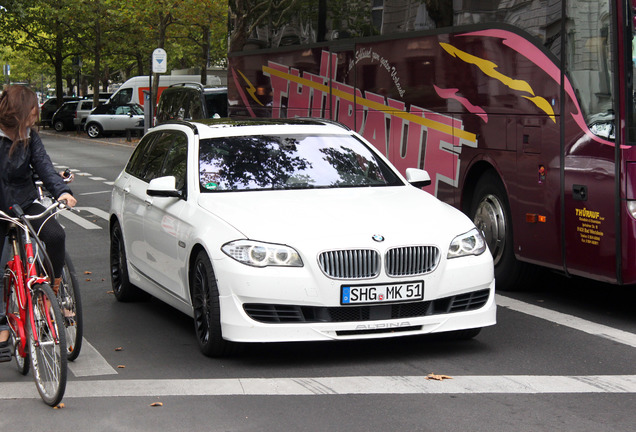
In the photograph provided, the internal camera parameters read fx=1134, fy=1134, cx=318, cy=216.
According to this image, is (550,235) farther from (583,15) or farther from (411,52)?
(411,52)

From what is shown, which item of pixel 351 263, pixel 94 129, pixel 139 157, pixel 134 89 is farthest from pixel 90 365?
pixel 134 89

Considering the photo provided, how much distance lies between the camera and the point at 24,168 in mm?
6383

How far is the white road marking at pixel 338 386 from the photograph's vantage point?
19.9ft

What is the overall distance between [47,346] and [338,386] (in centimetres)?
158

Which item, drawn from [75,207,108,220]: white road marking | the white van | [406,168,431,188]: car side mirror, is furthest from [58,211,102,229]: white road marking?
the white van

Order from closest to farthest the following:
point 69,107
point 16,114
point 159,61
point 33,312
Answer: point 33,312 → point 16,114 → point 159,61 → point 69,107

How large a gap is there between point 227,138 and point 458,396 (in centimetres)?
306

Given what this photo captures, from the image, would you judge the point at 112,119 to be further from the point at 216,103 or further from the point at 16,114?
the point at 16,114

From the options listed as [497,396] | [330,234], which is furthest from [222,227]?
[497,396]

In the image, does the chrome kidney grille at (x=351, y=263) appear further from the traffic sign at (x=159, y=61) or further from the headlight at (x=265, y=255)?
the traffic sign at (x=159, y=61)

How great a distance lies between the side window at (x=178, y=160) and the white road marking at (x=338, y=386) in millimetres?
1959

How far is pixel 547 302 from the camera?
30.5ft

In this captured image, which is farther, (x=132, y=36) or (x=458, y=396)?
(x=132, y=36)

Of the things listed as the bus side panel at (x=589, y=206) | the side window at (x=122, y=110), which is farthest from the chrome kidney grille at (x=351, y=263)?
the side window at (x=122, y=110)
